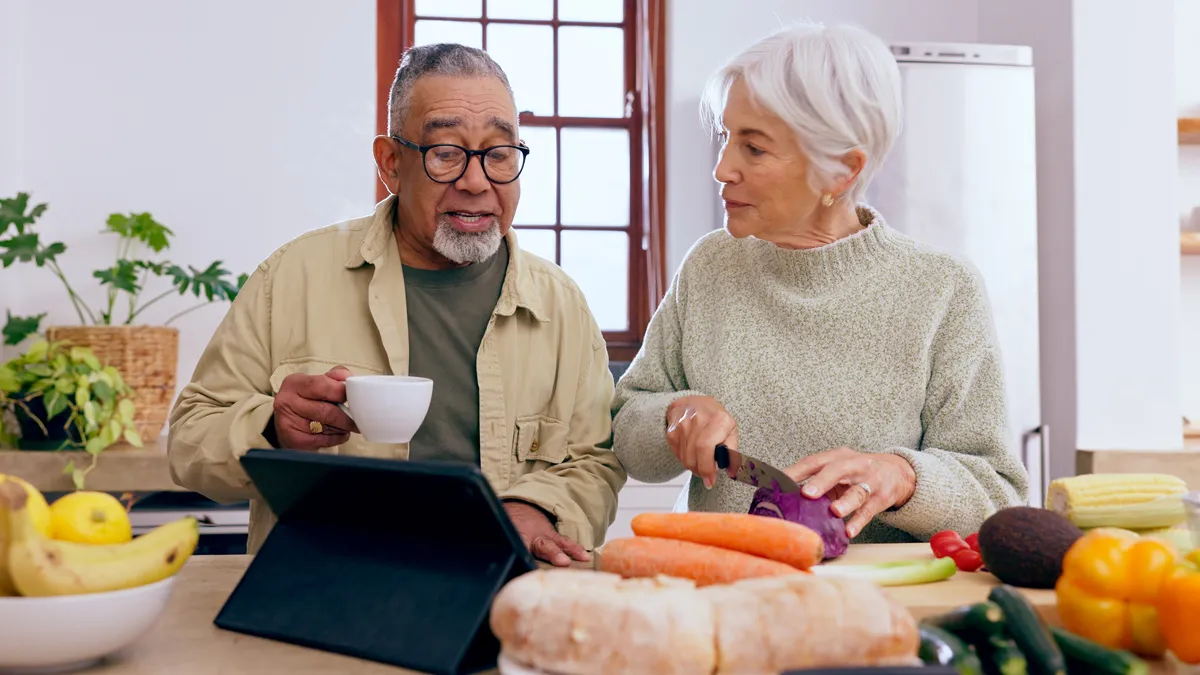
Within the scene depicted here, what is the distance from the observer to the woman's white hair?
1.61 metres

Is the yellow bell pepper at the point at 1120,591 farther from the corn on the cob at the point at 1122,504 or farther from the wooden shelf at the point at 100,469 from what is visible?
the wooden shelf at the point at 100,469

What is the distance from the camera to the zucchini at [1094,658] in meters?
0.82

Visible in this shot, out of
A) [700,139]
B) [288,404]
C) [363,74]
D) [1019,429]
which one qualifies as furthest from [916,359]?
[363,74]

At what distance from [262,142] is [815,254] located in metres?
2.57

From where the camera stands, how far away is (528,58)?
4105 mm

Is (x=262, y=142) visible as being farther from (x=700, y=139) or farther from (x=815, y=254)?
(x=815, y=254)


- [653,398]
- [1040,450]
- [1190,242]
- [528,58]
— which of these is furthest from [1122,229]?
[653,398]

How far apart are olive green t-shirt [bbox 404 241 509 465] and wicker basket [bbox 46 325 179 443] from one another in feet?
5.19

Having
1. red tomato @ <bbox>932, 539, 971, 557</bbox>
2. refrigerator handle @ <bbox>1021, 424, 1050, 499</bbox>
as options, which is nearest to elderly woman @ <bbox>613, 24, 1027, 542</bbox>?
red tomato @ <bbox>932, 539, 971, 557</bbox>

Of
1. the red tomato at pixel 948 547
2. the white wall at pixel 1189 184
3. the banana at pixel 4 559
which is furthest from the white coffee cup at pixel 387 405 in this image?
the white wall at pixel 1189 184

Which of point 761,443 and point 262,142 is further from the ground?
point 262,142

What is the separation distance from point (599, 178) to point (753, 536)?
3215mm

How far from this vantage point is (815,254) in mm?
1745

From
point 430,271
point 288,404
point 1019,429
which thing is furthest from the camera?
point 1019,429
